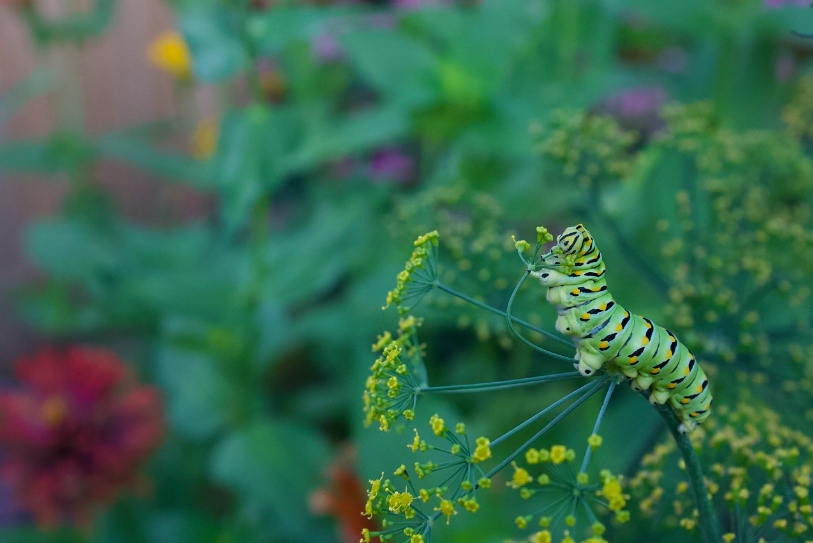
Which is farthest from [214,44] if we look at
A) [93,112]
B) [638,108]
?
[93,112]

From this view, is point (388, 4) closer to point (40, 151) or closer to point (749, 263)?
point (40, 151)

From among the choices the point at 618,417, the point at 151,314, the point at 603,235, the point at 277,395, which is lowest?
the point at 277,395

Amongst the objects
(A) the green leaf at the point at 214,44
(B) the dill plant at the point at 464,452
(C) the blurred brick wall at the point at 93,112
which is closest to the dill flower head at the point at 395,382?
(B) the dill plant at the point at 464,452

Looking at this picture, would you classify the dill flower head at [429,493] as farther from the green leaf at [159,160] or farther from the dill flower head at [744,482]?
the green leaf at [159,160]

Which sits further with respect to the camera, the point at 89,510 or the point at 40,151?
the point at 40,151

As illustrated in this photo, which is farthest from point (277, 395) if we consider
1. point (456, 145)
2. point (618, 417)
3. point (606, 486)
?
point (606, 486)

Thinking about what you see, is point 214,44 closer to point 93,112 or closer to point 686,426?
point 686,426
